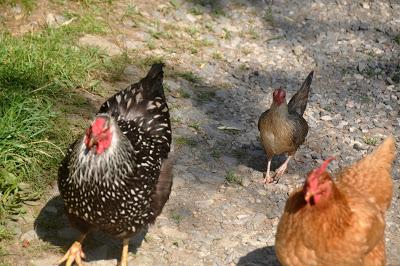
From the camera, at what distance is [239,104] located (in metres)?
7.80

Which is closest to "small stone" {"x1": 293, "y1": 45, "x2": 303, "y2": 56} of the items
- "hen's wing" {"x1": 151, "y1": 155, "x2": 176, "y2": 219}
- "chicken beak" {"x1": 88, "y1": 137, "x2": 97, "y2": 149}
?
"hen's wing" {"x1": 151, "y1": 155, "x2": 176, "y2": 219}

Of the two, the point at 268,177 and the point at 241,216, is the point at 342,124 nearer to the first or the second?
the point at 268,177

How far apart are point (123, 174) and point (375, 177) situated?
6.17ft

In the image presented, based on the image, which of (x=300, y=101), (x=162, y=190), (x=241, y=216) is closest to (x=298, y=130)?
(x=300, y=101)

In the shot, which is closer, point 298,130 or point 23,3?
point 298,130

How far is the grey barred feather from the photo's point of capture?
478 centimetres

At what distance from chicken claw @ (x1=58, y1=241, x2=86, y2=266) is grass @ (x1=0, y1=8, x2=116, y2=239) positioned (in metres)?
0.60

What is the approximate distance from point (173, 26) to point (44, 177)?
373 cm

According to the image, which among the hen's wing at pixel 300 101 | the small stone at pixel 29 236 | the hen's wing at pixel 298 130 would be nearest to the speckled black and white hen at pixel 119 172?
the small stone at pixel 29 236

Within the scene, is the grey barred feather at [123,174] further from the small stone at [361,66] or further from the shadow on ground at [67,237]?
the small stone at [361,66]

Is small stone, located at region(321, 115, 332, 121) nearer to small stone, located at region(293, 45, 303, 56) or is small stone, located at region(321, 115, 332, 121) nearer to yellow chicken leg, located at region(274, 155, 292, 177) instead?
yellow chicken leg, located at region(274, 155, 292, 177)

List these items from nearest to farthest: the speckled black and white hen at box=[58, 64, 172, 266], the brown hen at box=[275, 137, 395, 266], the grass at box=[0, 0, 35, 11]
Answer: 1. the brown hen at box=[275, 137, 395, 266]
2. the speckled black and white hen at box=[58, 64, 172, 266]
3. the grass at box=[0, 0, 35, 11]

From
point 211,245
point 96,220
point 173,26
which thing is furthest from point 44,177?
point 173,26

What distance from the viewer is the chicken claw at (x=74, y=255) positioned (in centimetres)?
518
